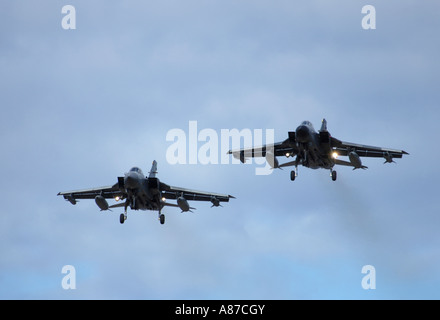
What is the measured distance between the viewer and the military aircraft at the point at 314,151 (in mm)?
89938

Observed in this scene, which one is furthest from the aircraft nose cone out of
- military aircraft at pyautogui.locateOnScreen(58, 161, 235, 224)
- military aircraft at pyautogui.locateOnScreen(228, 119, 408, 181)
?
military aircraft at pyautogui.locateOnScreen(58, 161, 235, 224)

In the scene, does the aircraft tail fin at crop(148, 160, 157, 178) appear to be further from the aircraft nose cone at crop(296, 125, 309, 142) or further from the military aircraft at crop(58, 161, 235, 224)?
the aircraft nose cone at crop(296, 125, 309, 142)

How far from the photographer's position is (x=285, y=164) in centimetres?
9481

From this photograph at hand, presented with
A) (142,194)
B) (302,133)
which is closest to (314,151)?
(302,133)

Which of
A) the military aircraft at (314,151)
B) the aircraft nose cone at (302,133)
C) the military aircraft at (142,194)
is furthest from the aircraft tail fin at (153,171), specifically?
the aircraft nose cone at (302,133)

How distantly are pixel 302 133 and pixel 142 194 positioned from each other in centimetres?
1879

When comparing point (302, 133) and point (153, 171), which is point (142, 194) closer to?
point (153, 171)
